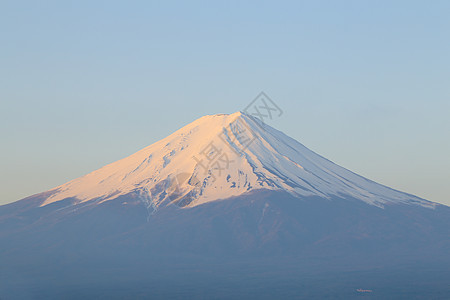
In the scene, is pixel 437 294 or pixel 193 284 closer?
pixel 437 294

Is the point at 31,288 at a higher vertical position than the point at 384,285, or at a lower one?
higher

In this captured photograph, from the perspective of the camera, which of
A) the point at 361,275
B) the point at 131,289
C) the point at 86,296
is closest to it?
the point at 86,296

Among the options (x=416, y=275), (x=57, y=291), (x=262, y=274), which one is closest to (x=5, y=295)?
(x=57, y=291)

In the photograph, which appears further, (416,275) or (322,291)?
(416,275)

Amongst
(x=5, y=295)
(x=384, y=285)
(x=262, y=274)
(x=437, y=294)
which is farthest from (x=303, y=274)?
(x=5, y=295)

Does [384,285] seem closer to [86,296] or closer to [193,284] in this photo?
[193,284]

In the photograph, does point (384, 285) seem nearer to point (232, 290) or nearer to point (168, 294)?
point (232, 290)

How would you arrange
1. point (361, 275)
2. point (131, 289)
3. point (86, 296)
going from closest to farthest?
point (86, 296) → point (131, 289) → point (361, 275)

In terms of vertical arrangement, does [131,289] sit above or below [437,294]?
above
